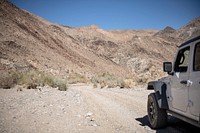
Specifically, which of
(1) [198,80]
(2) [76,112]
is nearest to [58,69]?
(2) [76,112]

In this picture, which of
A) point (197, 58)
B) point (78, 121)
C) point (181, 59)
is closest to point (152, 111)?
point (181, 59)

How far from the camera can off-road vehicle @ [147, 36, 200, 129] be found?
363 cm

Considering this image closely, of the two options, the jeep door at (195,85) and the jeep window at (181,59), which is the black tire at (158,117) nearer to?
the jeep window at (181,59)

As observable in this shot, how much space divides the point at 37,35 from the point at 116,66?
Result: 55.5ft

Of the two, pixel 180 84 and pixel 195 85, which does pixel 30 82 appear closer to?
pixel 180 84

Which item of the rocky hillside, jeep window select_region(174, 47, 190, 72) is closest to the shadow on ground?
jeep window select_region(174, 47, 190, 72)

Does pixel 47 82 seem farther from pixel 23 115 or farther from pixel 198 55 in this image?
pixel 198 55

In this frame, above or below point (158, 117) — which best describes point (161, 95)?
above

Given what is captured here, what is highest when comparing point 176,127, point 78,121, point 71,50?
point 71,50

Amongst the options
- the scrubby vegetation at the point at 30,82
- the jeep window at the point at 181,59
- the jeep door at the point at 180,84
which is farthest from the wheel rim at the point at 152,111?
the scrubby vegetation at the point at 30,82

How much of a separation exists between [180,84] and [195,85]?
667 mm

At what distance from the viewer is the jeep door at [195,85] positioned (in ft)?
11.4

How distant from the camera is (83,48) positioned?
4747cm

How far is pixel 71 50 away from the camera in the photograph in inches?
1683
